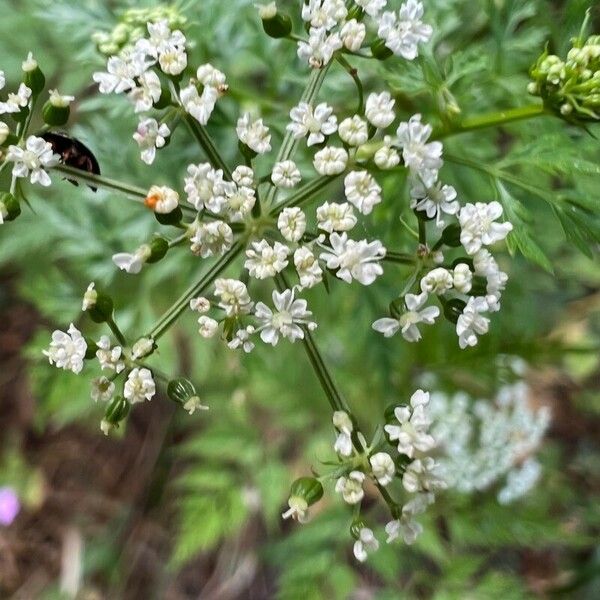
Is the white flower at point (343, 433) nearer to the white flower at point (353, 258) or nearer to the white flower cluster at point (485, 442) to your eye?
the white flower at point (353, 258)

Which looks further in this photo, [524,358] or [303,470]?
[303,470]

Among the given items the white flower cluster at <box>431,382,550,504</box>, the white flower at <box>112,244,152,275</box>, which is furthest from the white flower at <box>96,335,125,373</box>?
the white flower cluster at <box>431,382,550,504</box>

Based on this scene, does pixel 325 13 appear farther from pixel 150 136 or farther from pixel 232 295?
pixel 232 295

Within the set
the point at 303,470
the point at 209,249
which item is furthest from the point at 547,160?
the point at 303,470

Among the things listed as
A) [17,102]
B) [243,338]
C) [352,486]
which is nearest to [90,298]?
[243,338]

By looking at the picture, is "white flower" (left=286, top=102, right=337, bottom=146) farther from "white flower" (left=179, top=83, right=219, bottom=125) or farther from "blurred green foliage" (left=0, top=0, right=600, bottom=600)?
"blurred green foliage" (left=0, top=0, right=600, bottom=600)

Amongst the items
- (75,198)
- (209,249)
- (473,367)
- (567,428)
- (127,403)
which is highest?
(209,249)

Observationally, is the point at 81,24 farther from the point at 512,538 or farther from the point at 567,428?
the point at 567,428
